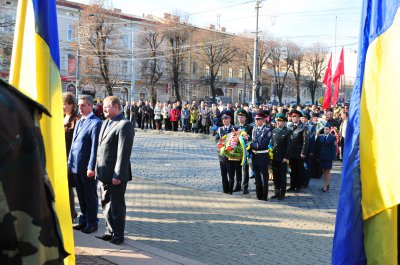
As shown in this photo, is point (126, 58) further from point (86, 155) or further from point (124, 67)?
point (86, 155)

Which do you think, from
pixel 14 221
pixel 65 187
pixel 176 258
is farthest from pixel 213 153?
pixel 14 221

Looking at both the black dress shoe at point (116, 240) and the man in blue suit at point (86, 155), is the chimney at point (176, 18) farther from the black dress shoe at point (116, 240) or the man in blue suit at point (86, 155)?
the black dress shoe at point (116, 240)

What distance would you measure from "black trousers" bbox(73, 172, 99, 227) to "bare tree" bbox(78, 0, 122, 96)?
38502 mm

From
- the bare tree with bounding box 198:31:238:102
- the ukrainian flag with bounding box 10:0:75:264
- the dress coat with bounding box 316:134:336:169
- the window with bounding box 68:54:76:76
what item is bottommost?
the dress coat with bounding box 316:134:336:169

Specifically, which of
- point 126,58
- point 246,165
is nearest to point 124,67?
point 126,58

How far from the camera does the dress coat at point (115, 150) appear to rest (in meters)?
5.37

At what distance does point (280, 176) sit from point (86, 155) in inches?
176

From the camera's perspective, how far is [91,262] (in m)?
4.78

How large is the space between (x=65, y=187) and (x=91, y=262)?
1.52m

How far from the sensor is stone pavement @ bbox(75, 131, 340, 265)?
5.30 meters

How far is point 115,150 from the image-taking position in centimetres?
555

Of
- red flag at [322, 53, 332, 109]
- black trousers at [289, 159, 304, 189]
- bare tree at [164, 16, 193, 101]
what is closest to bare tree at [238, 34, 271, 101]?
bare tree at [164, 16, 193, 101]

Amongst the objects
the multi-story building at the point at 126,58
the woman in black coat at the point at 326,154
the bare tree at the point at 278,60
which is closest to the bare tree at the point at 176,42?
the multi-story building at the point at 126,58

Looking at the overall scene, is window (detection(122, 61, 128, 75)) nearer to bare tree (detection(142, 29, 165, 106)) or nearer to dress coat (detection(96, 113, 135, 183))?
bare tree (detection(142, 29, 165, 106))
